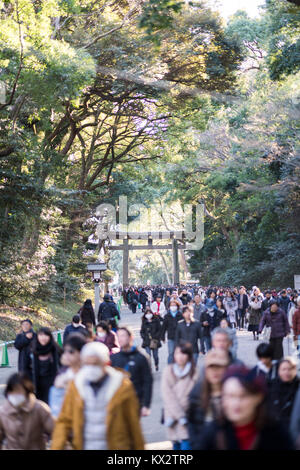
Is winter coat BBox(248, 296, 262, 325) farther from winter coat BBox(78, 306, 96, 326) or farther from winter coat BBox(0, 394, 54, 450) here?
winter coat BBox(0, 394, 54, 450)

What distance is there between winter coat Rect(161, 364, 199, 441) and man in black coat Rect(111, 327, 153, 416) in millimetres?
746

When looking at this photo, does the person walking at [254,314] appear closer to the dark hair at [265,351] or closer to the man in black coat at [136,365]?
the man in black coat at [136,365]

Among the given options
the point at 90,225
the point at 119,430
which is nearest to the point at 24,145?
the point at 119,430

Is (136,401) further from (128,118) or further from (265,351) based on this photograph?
(128,118)

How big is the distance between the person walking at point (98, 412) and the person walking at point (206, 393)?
0.52 meters

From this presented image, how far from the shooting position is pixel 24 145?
23922 millimetres

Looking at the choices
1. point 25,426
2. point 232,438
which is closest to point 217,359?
point 25,426

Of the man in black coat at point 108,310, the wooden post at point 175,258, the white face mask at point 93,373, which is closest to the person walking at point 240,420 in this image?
the white face mask at point 93,373

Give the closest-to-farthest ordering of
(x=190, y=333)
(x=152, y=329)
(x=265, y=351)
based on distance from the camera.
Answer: (x=265, y=351) → (x=190, y=333) → (x=152, y=329)

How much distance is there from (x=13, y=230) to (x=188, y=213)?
120 feet

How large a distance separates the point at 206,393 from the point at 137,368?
244cm

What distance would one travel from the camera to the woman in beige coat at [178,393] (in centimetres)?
663

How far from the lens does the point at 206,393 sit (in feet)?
17.9

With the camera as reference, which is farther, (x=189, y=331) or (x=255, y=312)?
(x=255, y=312)
